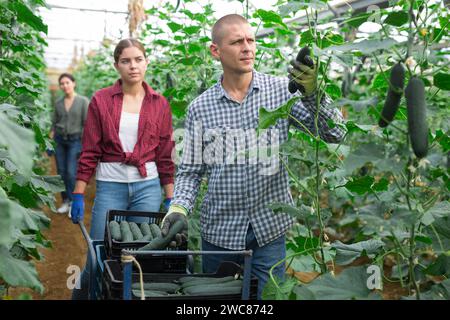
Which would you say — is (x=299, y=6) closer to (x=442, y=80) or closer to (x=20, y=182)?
(x=442, y=80)

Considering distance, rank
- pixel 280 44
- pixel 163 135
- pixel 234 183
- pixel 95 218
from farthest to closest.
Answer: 1. pixel 280 44
2. pixel 163 135
3. pixel 95 218
4. pixel 234 183

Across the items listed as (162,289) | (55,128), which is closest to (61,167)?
(55,128)

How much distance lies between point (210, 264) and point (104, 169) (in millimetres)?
1236

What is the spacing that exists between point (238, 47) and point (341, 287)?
4.08ft

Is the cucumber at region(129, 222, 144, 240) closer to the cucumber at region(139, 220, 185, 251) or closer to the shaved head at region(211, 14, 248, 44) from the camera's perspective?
the cucumber at region(139, 220, 185, 251)

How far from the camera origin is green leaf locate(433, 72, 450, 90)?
5.35 ft

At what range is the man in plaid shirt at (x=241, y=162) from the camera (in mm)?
2512

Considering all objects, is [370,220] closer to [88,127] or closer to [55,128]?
[88,127]

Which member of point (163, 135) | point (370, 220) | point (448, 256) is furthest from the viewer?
point (163, 135)

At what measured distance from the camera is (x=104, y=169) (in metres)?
3.57

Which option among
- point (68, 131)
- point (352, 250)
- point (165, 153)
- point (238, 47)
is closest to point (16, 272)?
point (352, 250)

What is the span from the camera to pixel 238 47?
2479 mm

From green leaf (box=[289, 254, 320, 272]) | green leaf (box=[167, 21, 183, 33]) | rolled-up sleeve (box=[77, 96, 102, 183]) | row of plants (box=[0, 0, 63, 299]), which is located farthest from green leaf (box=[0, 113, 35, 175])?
green leaf (box=[167, 21, 183, 33])
